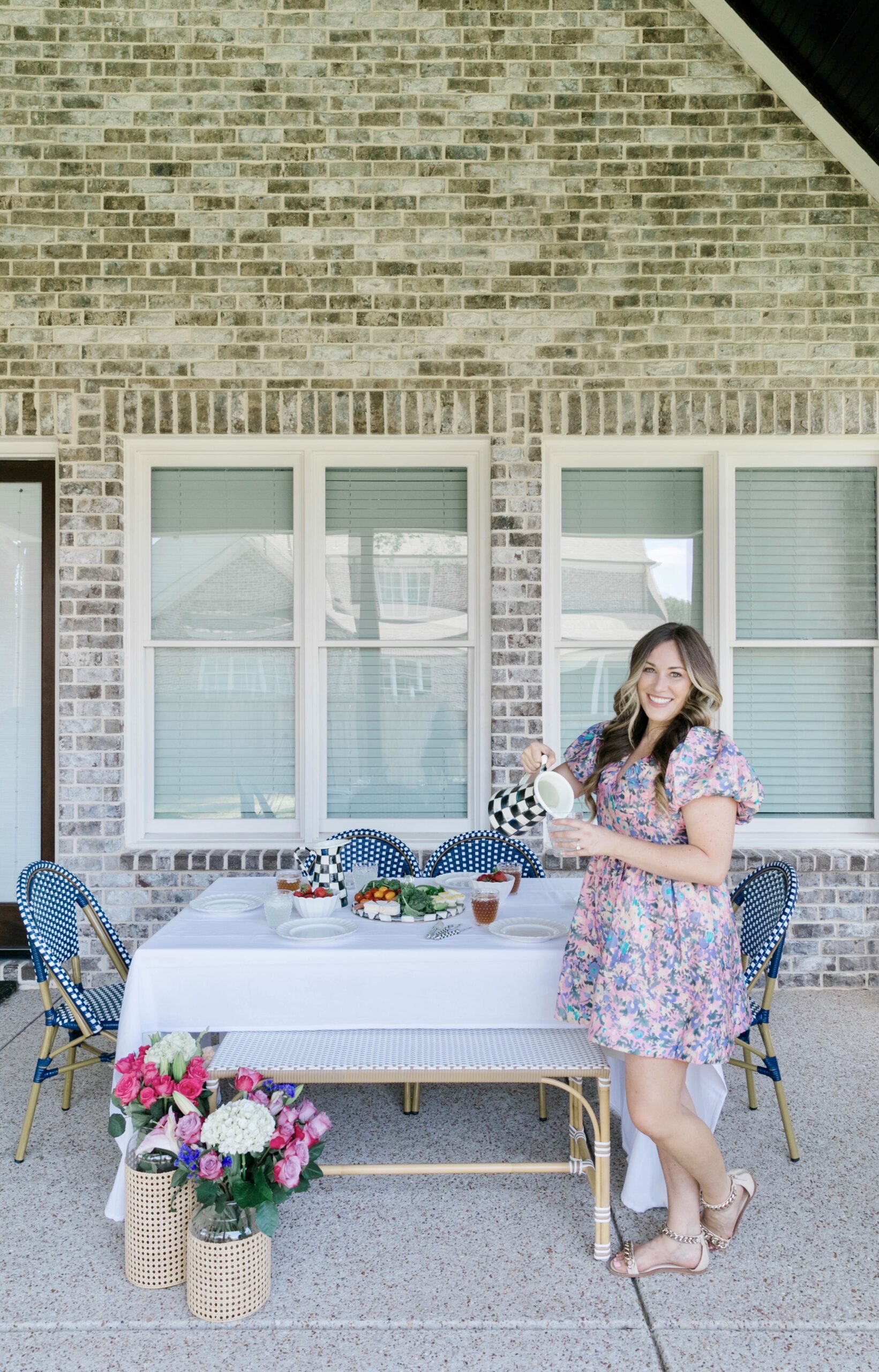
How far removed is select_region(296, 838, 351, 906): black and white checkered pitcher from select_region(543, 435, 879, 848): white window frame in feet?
5.50

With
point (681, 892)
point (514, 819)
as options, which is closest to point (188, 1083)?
point (514, 819)

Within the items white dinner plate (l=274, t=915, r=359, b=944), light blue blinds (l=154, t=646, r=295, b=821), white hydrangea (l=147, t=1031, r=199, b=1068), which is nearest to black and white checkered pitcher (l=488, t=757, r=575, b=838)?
white dinner plate (l=274, t=915, r=359, b=944)

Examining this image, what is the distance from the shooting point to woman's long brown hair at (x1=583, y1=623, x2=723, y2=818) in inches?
98.5

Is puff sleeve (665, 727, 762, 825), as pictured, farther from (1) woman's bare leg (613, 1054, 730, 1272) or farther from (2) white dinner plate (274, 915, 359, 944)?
(2) white dinner plate (274, 915, 359, 944)

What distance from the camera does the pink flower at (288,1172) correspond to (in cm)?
232

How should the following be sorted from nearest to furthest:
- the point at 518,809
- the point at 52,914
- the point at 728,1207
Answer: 1. the point at 728,1207
2. the point at 518,809
3. the point at 52,914

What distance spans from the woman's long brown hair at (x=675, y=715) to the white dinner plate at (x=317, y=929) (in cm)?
97

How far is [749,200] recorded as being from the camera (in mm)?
4688

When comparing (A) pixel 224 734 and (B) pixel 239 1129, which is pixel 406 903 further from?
(A) pixel 224 734

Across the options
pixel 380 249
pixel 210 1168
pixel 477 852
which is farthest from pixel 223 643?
pixel 210 1168

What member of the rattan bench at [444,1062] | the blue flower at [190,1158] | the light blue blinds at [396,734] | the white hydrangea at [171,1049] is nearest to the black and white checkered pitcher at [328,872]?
the rattan bench at [444,1062]

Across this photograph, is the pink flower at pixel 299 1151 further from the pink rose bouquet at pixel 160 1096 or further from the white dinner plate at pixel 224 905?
the white dinner plate at pixel 224 905

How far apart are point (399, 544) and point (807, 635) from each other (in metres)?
2.14

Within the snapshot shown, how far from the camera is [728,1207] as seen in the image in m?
2.62
